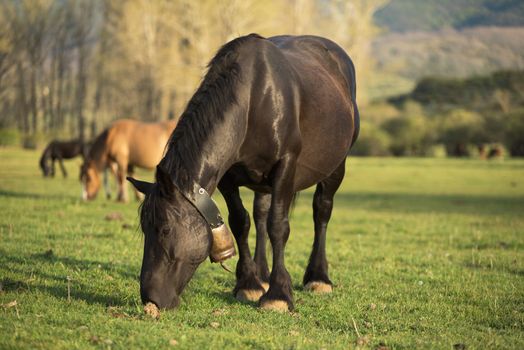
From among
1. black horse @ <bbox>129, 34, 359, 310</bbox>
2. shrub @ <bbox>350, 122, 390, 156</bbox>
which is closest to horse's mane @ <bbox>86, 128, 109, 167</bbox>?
black horse @ <bbox>129, 34, 359, 310</bbox>

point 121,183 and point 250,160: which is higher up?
point 250,160

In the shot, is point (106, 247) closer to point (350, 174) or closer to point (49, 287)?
point (49, 287)

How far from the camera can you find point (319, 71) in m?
5.77

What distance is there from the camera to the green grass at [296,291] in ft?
12.4

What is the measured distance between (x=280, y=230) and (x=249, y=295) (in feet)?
2.04

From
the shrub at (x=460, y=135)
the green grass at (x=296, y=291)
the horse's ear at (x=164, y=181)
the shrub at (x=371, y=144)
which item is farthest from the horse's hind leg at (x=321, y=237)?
the shrub at (x=460, y=135)

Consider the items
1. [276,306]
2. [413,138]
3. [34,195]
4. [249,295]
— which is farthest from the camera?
[413,138]

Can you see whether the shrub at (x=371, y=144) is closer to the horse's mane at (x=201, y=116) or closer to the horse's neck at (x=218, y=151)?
the horse's mane at (x=201, y=116)

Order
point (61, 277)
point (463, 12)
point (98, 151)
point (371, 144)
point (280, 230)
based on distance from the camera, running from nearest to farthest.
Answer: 1. point (280, 230)
2. point (61, 277)
3. point (98, 151)
4. point (463, 12)
5. point (371, 144)

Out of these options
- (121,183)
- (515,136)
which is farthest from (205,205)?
(515,136)

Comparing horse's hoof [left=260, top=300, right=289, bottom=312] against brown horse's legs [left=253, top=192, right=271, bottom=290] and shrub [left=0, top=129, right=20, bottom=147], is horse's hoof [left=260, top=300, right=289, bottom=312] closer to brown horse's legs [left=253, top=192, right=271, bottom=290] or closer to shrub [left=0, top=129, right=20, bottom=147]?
brown horse's legs [left=253, top=192, right=271, bottom=290]

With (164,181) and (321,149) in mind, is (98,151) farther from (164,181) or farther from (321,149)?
→ (164,181)

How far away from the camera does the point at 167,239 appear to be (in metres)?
4.10

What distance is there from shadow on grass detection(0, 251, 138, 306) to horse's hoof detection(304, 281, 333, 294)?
1606 millimetres
